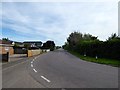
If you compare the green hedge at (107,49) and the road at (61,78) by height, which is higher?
the green hedge at (107,49)

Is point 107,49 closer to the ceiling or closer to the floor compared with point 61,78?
closer to the ceiling

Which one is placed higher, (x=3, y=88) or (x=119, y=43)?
(x=119, y=43)

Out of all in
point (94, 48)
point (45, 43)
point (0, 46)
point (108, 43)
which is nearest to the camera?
point (108, 43)

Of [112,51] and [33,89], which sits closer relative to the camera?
[33,89]

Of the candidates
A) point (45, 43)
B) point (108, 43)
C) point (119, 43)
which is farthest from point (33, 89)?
point (45, 43)

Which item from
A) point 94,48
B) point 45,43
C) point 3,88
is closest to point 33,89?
point 3,88

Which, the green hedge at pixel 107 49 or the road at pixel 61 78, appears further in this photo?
the green hedge at pixel 107 49

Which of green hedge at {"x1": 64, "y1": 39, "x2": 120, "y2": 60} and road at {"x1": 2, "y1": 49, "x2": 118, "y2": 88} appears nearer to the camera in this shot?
road at {"x1": 2, "y1": 49, "x2": 118, "y2": 88}

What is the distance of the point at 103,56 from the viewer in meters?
33.9

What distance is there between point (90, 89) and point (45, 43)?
148 m

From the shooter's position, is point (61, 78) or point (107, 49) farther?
point (107, 49)

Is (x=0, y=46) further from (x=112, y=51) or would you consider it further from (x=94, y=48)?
(x=112, y=51)

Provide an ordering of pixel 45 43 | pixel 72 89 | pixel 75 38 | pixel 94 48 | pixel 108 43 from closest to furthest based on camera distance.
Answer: pixel 72 89 < pixel 108 43 < pixel 94 48 < pixel 75 38 < pixel 45 43

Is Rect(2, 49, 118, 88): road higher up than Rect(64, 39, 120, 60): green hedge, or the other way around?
Rect(64, 39, 120, 60): green hedge
